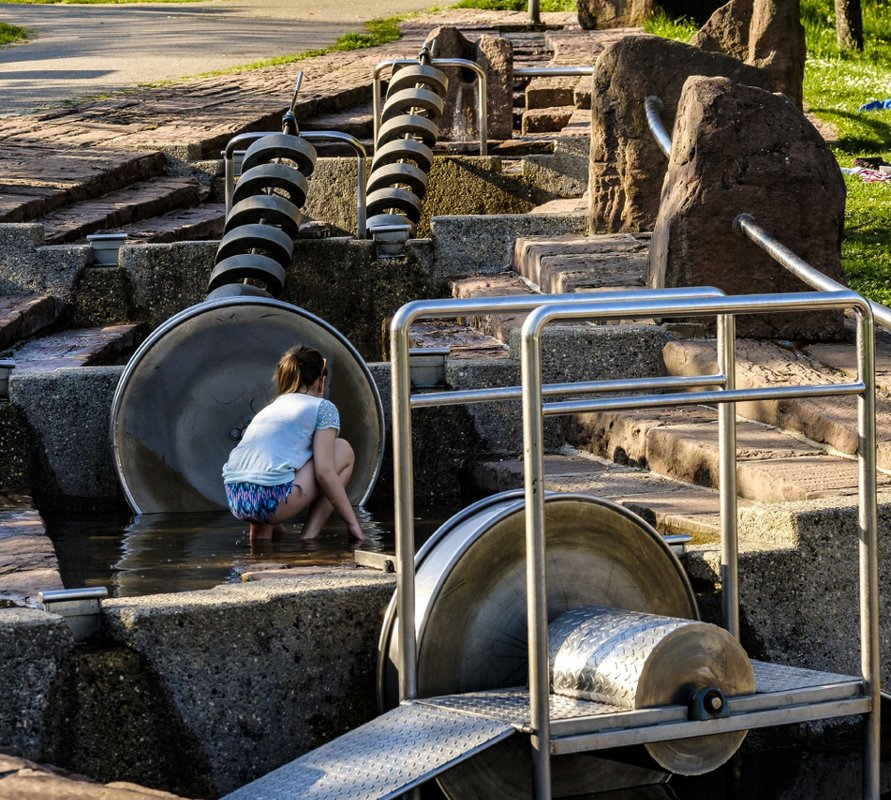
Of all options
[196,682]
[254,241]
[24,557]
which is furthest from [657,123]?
[196,682]

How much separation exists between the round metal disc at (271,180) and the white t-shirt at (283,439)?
289 cm

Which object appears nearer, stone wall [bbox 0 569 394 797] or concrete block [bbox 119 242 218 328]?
stone wall [bbox 0 569 394 797]

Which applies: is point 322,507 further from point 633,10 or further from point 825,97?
point 633,10

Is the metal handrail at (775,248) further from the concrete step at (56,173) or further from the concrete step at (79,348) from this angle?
the concrete step at (56,173)

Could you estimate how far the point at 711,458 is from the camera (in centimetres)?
622

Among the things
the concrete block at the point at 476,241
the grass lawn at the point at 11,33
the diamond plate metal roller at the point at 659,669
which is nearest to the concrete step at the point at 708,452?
the diamond plate metal roller at the point at 659,669

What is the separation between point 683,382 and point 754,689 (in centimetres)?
81

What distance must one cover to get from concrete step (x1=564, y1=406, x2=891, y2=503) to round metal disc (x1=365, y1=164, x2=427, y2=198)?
12.2 feet

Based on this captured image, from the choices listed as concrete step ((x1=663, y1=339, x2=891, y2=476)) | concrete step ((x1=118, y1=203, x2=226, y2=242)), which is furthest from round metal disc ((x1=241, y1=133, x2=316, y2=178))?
concrete step ((x1=663, y1=339, x2=891, y2=476))

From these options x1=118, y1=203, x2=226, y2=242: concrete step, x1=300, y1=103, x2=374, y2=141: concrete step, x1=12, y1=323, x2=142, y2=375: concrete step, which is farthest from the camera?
x1=300, y1=103, x2=374, y2=141: concrete step

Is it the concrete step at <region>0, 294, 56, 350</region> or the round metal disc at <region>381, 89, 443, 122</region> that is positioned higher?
the round metal disc at <region>381, 89, 443, 122</region>

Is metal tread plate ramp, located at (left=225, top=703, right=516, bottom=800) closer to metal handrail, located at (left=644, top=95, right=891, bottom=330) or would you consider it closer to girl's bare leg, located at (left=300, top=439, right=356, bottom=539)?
metal handrail, located at (left=644, top=95, right=891, bottom=330)

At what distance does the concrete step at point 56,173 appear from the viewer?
1003cm

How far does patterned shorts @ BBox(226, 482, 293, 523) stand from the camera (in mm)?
6449
